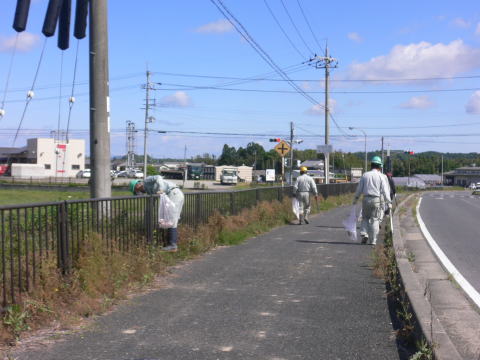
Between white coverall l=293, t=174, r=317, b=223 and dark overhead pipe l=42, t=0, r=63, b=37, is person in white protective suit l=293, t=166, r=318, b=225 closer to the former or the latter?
white coverall l=293, t=174, r=317, b=223

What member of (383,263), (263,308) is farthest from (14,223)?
(383,263)

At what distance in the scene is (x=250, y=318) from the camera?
19.6 feet

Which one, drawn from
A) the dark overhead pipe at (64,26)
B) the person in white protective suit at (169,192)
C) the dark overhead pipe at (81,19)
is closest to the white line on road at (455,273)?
the person in white protective suit at (169,192)

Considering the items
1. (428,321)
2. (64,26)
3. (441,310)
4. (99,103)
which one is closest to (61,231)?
(99,103)

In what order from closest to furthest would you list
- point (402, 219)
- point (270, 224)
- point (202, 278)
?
1. point (202, 278)
2. point (270, 224)
3. point (402, 219)

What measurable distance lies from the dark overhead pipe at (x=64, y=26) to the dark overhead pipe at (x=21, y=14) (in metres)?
0.89

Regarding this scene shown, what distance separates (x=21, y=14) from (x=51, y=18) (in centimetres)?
58

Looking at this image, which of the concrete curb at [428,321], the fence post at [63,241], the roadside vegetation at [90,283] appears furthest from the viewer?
the fence post at [63,241]

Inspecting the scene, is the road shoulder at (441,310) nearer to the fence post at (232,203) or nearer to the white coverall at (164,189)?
the white coverall at (164,189)

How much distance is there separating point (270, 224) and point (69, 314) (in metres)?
10.7

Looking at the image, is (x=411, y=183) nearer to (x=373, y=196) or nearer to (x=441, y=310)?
(x=373, y=196)

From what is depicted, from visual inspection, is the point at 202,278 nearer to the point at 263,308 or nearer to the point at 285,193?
the point at 263,308

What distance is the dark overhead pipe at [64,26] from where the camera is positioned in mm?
10000

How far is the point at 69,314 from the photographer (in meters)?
5.79
